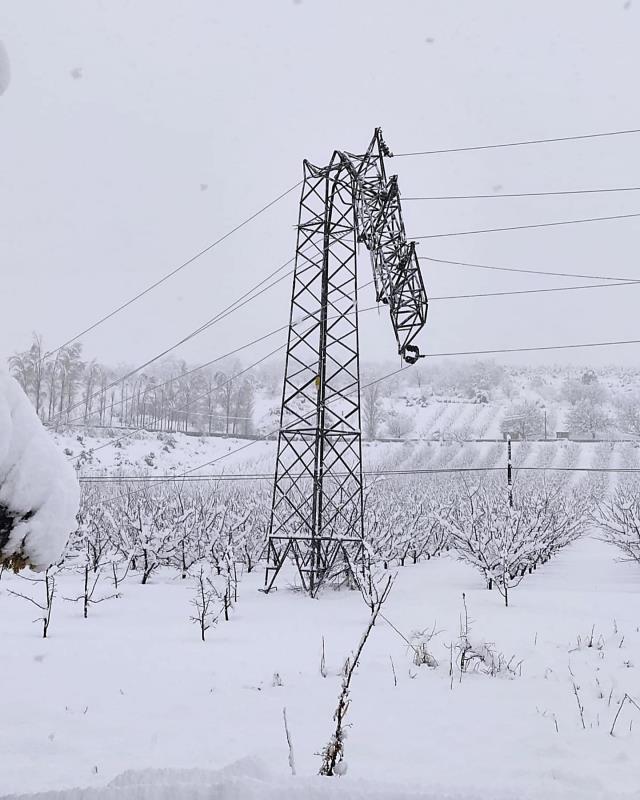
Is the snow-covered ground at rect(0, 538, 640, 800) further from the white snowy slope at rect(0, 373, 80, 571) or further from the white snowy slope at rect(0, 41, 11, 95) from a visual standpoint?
the white snowy slope at rect(0, 41, 11, 95)

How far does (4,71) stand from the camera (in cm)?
176

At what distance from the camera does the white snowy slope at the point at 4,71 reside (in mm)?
1757

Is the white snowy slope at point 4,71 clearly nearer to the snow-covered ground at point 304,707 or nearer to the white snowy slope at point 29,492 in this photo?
the white snowy slope at point 29,492

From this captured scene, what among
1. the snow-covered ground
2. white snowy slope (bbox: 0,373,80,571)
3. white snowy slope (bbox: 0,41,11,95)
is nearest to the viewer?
white snowy slope (bbox: 0,373,80,571)

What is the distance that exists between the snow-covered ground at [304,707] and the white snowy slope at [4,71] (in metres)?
2.16

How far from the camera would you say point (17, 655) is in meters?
6.28

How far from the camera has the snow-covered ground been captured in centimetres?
333

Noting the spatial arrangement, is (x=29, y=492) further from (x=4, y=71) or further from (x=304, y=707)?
(x=304, y=707)

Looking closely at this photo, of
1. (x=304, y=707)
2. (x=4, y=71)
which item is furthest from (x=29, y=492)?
(x=304, y=707)

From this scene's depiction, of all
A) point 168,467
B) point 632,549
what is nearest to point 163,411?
point 168,467

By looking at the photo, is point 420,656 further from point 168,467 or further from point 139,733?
point 168,467

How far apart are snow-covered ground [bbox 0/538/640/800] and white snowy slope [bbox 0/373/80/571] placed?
83 centimetres

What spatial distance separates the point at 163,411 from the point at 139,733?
164 feet

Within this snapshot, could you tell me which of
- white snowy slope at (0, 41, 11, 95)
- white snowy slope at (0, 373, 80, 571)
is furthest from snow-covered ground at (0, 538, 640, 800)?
white snowy slope at (0, 41, 11, 95)
